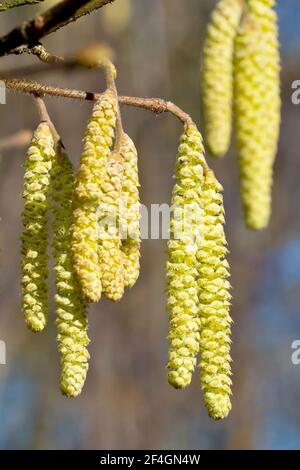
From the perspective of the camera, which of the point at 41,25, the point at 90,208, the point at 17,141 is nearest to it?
the point at 41,25

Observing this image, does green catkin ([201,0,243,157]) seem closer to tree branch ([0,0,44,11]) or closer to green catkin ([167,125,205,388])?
green catkin ([167,125,205,388])

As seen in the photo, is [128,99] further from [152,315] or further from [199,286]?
[152,315]

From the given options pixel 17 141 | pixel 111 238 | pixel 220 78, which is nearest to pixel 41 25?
pixel 220 78

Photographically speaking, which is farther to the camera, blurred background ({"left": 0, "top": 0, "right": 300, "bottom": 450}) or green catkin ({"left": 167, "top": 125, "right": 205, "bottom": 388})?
blurred background ({"left": 0, "top": 0, "right": 300, "bottom": 450})

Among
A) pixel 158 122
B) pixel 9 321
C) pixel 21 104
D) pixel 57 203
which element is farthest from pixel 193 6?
pixel 57 203

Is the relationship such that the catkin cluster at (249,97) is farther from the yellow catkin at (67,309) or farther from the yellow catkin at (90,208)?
the yellow catkin at (67,309)

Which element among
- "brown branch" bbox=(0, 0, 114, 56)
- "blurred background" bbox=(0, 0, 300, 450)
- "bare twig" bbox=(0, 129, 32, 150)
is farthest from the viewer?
"blurred background" bbox=(0, 0, 300, 450)

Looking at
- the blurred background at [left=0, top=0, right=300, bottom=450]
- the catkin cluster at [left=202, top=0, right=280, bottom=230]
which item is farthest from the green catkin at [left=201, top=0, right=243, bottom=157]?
the blurred background at [left=0, top=0, right=300, bottom=450]
